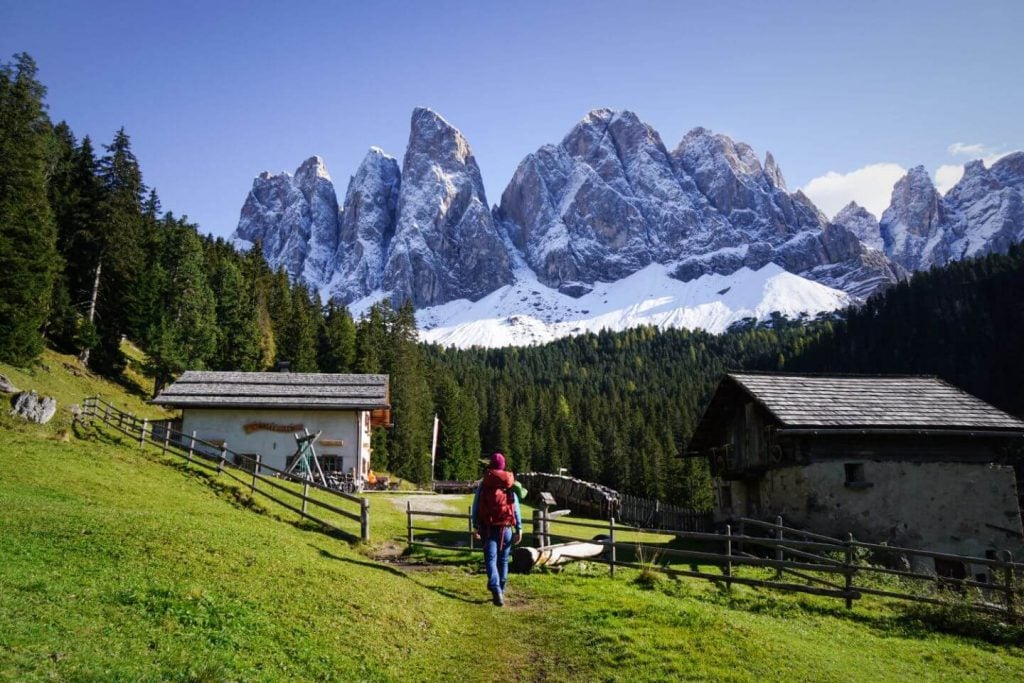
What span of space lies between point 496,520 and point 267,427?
87.9ft

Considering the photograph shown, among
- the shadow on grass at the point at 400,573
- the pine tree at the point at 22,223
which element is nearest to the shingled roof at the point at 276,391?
the pine tree at the point at 22,223

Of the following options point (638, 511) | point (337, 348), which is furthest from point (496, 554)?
point (337, 348)

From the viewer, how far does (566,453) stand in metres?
92.6

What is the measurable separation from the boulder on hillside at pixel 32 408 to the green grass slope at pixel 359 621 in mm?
12809

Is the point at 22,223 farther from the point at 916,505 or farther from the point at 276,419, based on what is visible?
the point at 916,505

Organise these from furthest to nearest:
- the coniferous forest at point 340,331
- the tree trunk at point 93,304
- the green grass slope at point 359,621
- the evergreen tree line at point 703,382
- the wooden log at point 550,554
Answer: the evergreen tree line at point 703,382
the tree trunk at point 93,304
the coniferous forest at point 340,331
the wooden log at point 550,554
the green grass slope at point 359,621

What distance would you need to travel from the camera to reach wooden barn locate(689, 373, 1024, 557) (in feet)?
74.3

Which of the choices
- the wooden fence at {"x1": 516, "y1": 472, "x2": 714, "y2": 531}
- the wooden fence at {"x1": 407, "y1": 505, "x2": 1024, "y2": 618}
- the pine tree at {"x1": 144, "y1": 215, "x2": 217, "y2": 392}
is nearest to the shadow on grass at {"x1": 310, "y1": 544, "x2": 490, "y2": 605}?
the wooden fence at {"x1": 407, "y1": 505, "x2": 1024, "y2": 618}

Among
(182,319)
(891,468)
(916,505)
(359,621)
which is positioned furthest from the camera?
(182,319)

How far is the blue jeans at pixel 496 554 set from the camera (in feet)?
40.8

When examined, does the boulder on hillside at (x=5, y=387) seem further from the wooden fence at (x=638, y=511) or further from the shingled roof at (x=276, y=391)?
the wooden fence at (x=638, y=511)

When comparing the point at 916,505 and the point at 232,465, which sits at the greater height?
the point at 232,465

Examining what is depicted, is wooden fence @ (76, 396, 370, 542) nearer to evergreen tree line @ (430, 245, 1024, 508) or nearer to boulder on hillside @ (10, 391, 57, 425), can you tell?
boulder on hillside @ (10, 391, 57, 425)

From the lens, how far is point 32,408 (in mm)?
27125
